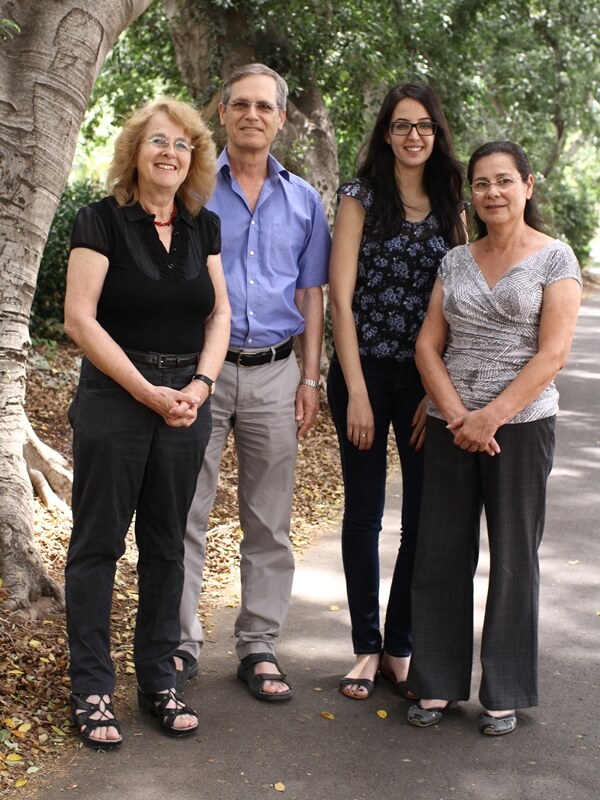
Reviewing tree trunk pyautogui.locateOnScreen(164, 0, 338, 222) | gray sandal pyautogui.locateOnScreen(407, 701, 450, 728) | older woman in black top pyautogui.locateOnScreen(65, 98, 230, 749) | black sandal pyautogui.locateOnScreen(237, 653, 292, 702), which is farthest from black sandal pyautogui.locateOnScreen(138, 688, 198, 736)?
tree trunk pyautogui.locateOnScreen(164, 0, 338, 222)

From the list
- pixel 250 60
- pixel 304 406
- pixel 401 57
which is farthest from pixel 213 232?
pixel 401 57

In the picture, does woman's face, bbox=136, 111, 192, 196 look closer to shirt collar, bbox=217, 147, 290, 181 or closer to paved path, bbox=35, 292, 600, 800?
shirt collar, bbox=217, 147, 290, 181

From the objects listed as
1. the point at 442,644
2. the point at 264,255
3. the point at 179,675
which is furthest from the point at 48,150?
the point at 442,644

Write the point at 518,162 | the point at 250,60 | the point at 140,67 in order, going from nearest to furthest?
the point at 518,162 < the point at 250,60 < the point at 140,67

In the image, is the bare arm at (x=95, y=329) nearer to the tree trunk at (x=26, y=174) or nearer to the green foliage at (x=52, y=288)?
the tree trunk at (x=26, y=174)

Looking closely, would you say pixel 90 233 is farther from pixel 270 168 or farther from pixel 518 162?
pixel 518 162

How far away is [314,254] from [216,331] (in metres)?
0.72

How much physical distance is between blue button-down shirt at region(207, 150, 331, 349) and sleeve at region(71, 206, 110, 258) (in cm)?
71

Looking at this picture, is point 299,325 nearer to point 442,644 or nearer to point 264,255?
point 264,255

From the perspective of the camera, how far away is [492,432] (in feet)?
13.4

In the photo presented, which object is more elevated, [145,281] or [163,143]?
[163,143]

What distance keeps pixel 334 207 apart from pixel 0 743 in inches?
304

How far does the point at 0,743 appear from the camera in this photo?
3.90 meters

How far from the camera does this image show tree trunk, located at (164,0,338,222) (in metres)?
10.3
